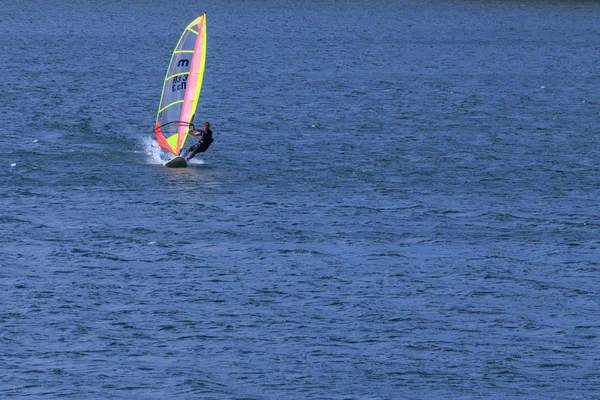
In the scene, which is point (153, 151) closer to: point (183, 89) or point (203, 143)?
point (183, 89)

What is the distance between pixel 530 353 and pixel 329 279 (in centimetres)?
983

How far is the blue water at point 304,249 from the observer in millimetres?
36750

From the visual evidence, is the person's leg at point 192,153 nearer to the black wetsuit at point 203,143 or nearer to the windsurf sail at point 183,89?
the black wetsuit at point 203,143

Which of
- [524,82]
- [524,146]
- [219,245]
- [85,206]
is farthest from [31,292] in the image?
[524,82]

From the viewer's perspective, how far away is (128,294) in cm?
4331

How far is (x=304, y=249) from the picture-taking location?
49.3 metres

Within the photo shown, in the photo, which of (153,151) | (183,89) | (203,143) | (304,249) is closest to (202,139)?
(203,143)

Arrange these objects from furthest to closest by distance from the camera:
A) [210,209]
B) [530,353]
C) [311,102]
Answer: [311,102] < [210,209] < [530,353]

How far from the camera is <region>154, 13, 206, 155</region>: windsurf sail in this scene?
6412 cm

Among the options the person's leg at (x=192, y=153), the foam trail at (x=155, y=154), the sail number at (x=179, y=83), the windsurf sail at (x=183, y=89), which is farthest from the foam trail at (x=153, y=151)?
the sail number at (x=179, y=83)

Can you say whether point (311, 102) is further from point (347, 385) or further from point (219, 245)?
point (347, 385)

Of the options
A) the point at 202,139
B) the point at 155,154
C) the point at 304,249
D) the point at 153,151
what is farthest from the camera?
the point at 153,151

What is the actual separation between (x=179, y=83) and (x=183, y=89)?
1.76 feet

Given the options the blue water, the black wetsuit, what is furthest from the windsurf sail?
the blue water
